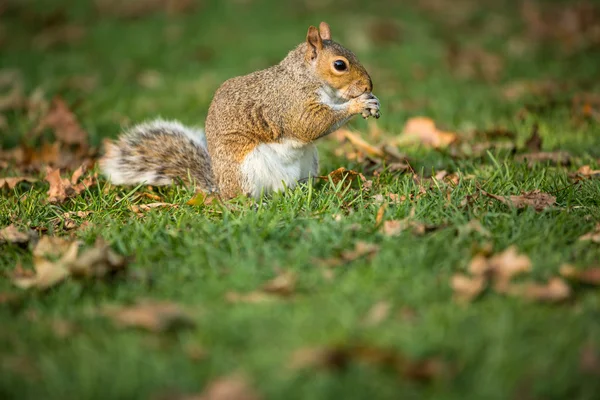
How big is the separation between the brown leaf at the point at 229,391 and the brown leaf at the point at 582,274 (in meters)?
1.12

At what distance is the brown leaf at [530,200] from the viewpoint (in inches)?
115

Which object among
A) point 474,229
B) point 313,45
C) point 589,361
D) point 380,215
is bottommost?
point 589,361

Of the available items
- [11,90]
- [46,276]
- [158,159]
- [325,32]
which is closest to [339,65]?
[325,32]

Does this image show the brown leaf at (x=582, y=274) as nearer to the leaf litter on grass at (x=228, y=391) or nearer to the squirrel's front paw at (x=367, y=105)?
the leaf litter on grass at (x=228, y=391)

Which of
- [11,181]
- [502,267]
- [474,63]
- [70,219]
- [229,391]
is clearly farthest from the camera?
[474,63]

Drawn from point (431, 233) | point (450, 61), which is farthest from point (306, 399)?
point (450, 61)

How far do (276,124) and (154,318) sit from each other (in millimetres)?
1506

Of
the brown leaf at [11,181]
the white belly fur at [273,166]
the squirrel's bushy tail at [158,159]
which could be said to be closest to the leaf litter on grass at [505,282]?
the white belly fur at [273,166]

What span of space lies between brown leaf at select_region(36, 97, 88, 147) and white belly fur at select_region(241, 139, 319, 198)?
1433 millimetres

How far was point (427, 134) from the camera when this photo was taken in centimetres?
436

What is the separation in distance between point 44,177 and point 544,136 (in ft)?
9.49

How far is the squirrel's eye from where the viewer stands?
3297mm

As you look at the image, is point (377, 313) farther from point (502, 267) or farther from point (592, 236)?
point (592, 236)

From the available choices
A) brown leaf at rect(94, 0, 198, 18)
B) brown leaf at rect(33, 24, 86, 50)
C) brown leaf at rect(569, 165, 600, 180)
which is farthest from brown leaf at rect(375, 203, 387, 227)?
brown leaf at rect(94, 0, 198, 18)
